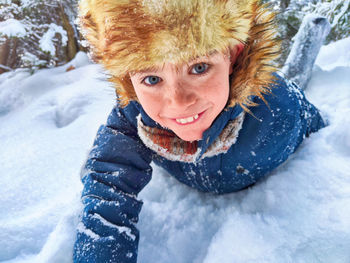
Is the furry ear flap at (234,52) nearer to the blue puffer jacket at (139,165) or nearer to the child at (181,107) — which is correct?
the child at (181,107)

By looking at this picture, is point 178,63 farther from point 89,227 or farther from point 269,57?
point 89,227

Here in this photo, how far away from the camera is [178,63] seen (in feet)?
2.34

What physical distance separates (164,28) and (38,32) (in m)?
4.06

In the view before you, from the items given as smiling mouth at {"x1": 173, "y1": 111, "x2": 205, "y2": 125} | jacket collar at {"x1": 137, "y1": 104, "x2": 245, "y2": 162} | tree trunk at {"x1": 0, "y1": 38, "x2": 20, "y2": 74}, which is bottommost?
tree trunk at {"x1": 0, "y1": 38, "x2": 20, "y2": 74}

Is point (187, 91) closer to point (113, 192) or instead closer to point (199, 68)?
point (199, 68)

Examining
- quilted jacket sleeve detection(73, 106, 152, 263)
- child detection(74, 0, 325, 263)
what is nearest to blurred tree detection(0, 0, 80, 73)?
quilted jacket sleeve detection(73, 106, 152, 263)

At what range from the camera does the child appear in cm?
67

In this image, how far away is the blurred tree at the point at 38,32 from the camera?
3117 mm

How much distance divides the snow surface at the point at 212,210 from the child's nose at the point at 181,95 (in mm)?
379

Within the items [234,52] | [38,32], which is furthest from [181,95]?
[38,32]

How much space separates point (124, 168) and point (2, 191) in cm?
91

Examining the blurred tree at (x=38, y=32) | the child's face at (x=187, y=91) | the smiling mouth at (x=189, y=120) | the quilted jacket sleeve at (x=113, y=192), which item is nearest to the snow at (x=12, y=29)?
the blurred tree at (x=38, y=32)

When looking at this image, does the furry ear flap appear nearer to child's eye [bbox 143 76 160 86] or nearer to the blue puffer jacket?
the blue puffer jacket

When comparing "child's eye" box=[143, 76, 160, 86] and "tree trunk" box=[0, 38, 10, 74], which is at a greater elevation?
"child's eye" box=[143, 76, 160, 86]
